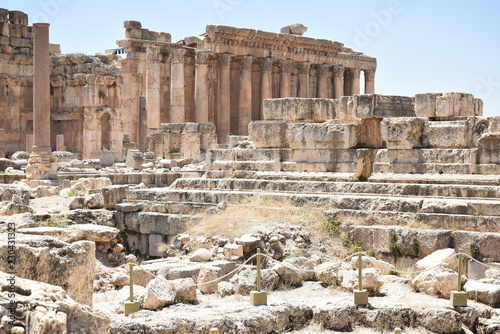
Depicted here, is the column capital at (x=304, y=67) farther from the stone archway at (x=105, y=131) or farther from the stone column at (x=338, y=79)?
the stone archway at (x=105, y=131)

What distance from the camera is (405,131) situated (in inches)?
509

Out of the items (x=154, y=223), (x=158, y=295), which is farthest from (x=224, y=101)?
(x=158, y=295)

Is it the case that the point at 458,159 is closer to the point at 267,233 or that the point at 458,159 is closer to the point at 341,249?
the point at 341,249

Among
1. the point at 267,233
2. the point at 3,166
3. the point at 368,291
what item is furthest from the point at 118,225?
the point at 3,166

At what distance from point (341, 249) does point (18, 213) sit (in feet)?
21.9

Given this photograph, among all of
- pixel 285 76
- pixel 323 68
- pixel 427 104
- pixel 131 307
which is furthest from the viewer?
pixel 323 68

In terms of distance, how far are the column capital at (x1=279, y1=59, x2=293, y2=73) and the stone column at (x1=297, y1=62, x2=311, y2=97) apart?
54.0 inches

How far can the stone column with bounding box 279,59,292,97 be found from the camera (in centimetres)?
3819

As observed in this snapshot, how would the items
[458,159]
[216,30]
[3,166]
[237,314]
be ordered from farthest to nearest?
[216,30]
[3,166]
[458,159]
[237,314]

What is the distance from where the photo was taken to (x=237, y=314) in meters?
8.03

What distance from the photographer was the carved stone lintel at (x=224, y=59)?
35.1m

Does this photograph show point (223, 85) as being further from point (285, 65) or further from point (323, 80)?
point (323, 80)

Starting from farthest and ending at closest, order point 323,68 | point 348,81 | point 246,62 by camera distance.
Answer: point 348,81 < point 323,68 < point 246,62

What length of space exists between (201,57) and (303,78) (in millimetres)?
8289
